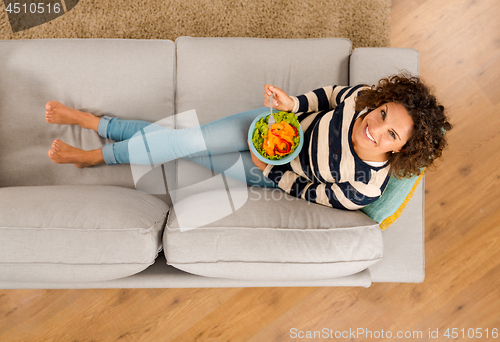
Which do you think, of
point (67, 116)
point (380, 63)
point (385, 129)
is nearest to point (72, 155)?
point (67, 116)

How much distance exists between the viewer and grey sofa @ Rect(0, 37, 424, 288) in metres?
0.87

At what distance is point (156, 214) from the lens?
3.16ft

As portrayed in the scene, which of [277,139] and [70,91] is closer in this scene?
[277,139]

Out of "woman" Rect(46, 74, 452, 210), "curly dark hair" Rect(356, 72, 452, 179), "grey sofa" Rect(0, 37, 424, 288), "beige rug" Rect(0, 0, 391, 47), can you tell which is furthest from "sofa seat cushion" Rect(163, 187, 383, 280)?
"beige rug" Rect(0, 0, 391, 47)

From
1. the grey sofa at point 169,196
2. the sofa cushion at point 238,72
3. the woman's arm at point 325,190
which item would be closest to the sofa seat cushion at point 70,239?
the grey sofa at point 169,196

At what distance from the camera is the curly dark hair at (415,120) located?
852 millimetres

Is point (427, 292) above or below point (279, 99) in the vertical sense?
below

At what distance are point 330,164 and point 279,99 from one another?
0.28 metres

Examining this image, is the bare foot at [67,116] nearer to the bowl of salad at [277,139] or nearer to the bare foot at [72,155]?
the bare foot at [72,155]

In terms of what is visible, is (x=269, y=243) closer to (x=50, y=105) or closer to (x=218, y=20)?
(x=50, y=105)

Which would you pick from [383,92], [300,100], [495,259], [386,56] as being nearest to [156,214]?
[300,100]

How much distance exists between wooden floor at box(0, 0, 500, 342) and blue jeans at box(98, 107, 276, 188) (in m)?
0.62

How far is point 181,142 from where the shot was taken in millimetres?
1074

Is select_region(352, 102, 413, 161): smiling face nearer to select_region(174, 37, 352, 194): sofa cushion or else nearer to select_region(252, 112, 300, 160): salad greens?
select_region(252, 112, 300, 160): salad greens
